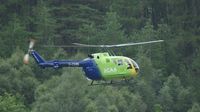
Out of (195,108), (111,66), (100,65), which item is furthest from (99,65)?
(195,108)

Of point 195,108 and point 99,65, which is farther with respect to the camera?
point 195,108

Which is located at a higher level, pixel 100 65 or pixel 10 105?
pixel 100 65

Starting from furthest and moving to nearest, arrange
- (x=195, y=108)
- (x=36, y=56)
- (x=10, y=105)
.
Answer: (x=195, y=108)
(x=10, y=105)
(x=36, y=56)

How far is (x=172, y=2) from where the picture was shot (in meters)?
97.8

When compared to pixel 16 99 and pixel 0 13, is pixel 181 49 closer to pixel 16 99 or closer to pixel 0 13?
pixel 0 13

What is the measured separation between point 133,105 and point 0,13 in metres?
19.0

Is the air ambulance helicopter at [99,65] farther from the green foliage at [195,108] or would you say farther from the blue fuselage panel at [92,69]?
the green foliage at [195,108]

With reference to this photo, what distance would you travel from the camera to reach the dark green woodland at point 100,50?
75875 millimetres

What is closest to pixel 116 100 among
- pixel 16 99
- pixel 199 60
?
pixel 16 99

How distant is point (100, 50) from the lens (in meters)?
89.0

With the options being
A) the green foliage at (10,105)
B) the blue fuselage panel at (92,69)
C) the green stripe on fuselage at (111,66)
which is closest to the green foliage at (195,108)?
the green foliage at (10,105)

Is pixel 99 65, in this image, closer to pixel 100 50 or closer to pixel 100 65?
pixel 100 65

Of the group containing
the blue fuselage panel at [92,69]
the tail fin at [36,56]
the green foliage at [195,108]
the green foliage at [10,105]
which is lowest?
the green foliage at [195,108]

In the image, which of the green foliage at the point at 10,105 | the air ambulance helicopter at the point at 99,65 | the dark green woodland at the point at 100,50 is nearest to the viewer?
the air ambulance helicopter at the point at 99,65
